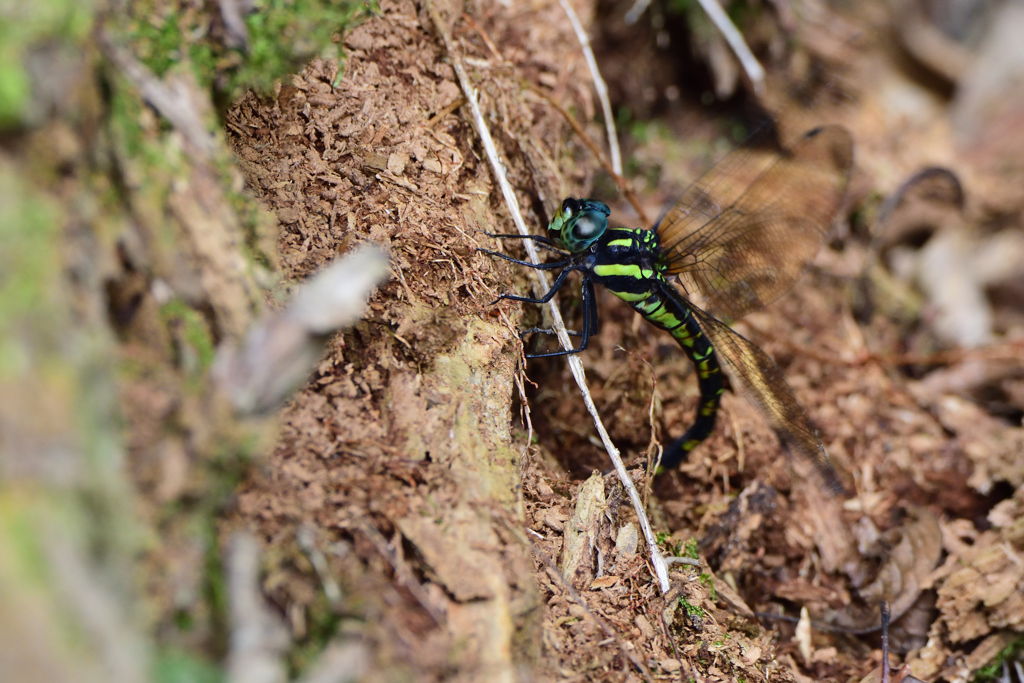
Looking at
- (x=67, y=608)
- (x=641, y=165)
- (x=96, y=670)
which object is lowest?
(x=641, y=165)

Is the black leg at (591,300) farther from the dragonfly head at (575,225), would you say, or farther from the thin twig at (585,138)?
the thin twig at (585,138)

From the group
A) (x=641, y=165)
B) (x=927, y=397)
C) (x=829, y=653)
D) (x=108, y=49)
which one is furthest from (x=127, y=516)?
(x=927, y=397)

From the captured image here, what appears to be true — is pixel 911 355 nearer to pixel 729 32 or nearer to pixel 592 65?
pixel 729 32

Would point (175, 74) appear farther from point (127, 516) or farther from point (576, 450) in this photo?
point (576, 450)

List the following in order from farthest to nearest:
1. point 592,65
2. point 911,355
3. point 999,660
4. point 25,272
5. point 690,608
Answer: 1. point 911,355
2. point 592,65
3. point 999,660
4. point 690,608
5. point 25,272

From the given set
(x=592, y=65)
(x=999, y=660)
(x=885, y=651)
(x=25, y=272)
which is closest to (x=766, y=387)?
(x=885, y=651)

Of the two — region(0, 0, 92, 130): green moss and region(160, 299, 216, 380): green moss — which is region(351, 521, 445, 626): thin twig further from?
region(0, 0, 92, 130): green moss
